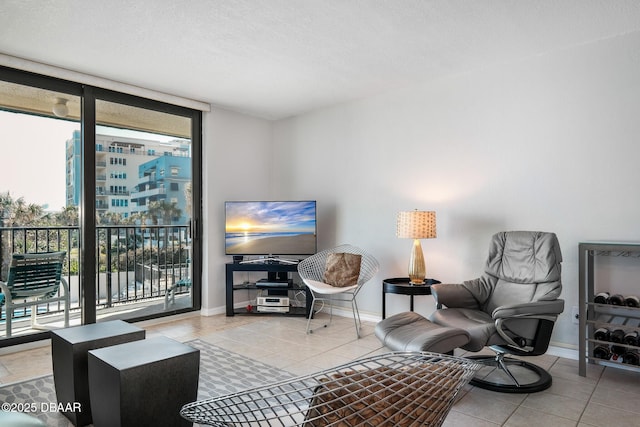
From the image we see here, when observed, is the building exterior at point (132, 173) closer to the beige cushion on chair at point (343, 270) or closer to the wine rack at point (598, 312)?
the beige cushion on chair at point (343, 270)

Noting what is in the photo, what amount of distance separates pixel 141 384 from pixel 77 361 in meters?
0.59

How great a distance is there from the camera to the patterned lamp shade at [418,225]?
368cm

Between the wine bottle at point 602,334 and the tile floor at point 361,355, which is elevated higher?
the wine bottle at point 602,334

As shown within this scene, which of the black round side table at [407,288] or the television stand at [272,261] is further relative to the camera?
the television stand at [272,261]

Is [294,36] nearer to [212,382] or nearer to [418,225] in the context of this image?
[418,225]

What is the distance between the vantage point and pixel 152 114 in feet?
14.8

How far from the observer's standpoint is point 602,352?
2.97 meters

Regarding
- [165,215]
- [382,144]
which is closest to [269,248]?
[165,215]

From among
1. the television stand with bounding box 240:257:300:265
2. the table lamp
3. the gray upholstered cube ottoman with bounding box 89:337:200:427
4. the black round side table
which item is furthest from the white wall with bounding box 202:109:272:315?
the gray upholstered cube ottoman with bounding box 89:337:200:427

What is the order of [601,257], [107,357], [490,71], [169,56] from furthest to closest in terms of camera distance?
[490,71], [169,56], [601,257], [107,357]

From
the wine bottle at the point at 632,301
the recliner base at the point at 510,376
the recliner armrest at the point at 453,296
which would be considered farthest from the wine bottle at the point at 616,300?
the recliner armrest at the point at 453,296

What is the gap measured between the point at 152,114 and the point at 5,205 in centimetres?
166

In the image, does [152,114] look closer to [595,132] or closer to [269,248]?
[269,248]

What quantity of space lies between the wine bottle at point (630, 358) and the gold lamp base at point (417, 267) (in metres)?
1.53
